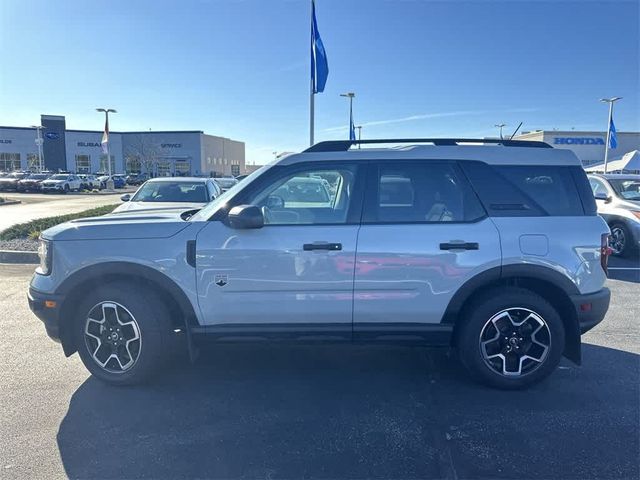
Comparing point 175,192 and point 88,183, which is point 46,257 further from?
point 88,183

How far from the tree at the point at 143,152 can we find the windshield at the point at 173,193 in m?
62.8

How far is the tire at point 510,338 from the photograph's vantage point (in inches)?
136

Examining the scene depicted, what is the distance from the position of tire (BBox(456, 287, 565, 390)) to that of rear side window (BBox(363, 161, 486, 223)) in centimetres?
71

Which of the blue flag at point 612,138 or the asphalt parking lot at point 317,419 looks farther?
the blue flag at point 612,138

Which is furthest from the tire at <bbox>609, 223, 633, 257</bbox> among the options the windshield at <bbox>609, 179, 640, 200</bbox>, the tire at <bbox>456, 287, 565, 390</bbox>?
the tire at <bbox>456, 287, 565, 390</bbox>

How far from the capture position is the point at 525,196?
347 centimetres

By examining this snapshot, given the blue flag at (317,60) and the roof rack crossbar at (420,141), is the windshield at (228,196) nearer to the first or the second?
the roof rack crossbar at (420,141)

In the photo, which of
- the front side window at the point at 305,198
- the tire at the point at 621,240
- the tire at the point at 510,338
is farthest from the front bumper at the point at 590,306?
the tire at the point at 621,240

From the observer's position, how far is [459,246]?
3330mm

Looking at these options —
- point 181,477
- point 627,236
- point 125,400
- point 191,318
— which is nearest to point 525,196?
point 191,318

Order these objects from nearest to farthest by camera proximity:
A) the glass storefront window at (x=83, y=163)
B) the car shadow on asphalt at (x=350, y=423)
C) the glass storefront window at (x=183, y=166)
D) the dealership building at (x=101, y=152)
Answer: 1. the car shadow on asphalt at (x=350, y=423)
2. the dealership building at (x=101, y=152)
3. the glass storefront window at (x=83, y=163)
4. the glass storefront window at (x=183, y=166)

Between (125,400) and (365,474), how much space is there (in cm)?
193

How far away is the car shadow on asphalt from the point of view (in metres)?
2.63

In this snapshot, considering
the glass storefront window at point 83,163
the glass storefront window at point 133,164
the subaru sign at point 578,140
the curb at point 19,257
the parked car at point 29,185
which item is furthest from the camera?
the glass storefront window at point 133,164
